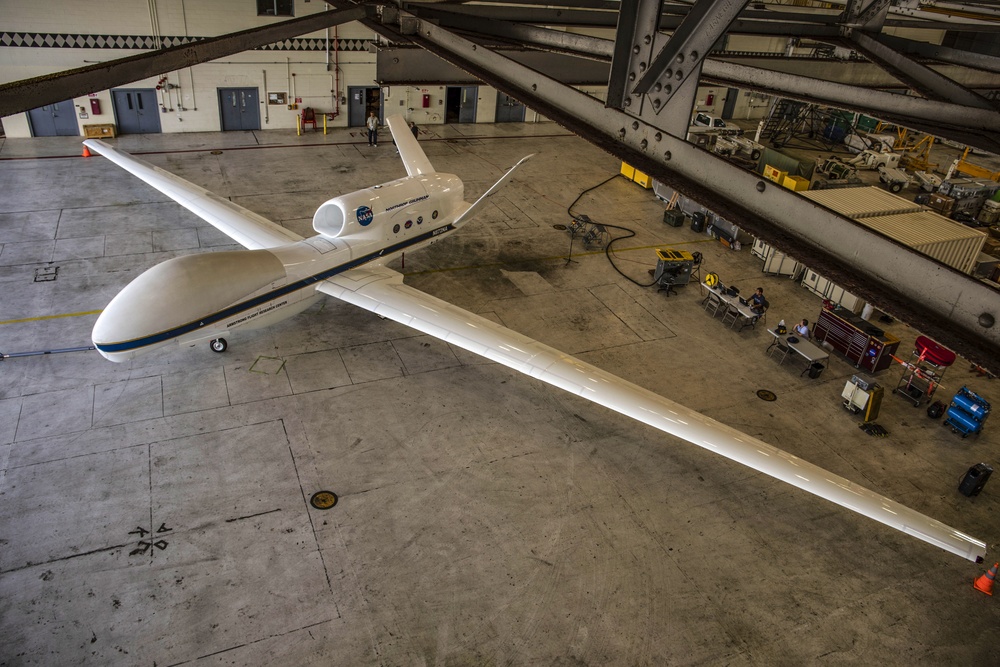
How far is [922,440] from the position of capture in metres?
15.2

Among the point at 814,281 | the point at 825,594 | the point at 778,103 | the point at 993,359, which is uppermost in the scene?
the point at 993,359

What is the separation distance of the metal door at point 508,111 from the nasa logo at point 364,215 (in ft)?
75.4

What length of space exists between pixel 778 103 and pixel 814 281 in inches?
891

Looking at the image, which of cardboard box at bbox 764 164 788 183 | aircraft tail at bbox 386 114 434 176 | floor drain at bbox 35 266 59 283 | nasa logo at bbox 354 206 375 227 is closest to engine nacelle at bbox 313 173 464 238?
nasa logo at bbox 354 206 375 227

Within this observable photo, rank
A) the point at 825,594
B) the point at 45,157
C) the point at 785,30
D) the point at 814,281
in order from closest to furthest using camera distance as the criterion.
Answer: the point at 825,594 < the point at 785,30 < the point at 814,281 < the point at 45,157

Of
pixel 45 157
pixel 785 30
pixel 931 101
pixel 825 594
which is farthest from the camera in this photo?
pixel 45 157

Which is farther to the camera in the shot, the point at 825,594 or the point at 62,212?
the point at 62,212

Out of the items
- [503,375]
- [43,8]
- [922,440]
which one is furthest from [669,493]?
[43,8]

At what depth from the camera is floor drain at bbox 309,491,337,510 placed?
1193cm

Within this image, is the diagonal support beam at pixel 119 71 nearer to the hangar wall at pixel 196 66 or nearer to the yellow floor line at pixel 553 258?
the yellow floor line at pixel 553 258

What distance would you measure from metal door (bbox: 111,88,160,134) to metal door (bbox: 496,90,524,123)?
18.1 m

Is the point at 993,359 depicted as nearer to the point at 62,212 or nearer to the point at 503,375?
the point at 503,375

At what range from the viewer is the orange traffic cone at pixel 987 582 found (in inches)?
454

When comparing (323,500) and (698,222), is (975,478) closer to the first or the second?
(323,500)
